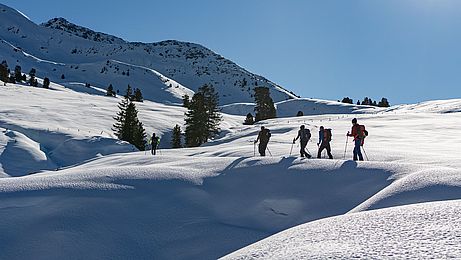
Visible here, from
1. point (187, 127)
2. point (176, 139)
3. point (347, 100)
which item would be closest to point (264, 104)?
point (176, 139)

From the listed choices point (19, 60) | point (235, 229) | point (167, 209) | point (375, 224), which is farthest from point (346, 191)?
point (19, 60)

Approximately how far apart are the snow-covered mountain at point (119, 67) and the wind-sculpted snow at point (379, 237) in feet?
338

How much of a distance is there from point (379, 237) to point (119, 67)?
149 meters

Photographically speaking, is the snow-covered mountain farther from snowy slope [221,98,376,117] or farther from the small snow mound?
the small snow mound

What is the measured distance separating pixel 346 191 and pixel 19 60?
462 ft

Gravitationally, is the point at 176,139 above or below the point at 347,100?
below

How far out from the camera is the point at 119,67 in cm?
14688

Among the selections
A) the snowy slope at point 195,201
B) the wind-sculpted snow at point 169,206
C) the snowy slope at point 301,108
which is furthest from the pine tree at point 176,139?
the snowy slope at point 301,108

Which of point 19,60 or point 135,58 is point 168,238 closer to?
point 19,60

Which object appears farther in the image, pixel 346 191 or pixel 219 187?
pixel 219 187

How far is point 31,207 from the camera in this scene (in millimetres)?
11133

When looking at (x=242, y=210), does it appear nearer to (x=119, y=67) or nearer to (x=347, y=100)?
(x=347, y=100)

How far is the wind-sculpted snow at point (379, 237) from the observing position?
14.2 feet

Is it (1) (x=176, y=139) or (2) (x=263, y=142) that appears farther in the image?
(1) (x=176, y=139)
